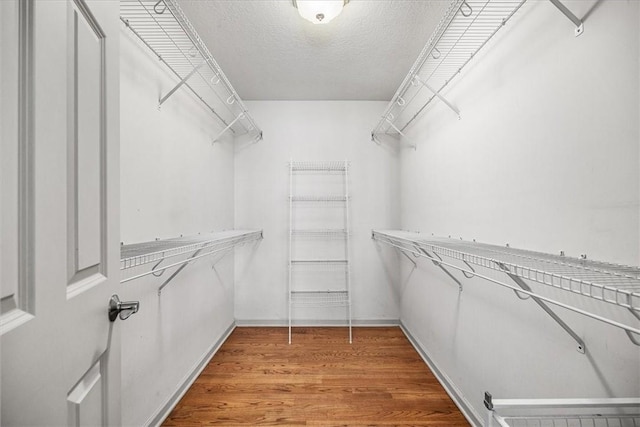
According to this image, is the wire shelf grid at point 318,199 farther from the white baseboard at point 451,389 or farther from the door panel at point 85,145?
the door panel at point 85,145

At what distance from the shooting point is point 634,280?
644mm

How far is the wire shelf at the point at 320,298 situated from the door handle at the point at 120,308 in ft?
7.25

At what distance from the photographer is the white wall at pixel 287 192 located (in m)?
2.82

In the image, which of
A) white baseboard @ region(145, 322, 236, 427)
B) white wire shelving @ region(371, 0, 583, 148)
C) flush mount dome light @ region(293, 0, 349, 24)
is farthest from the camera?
white baseboard @ region(145, 322, 236, 427)

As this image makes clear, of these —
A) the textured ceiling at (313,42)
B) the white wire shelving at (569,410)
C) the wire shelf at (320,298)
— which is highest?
the textured ceiling at (313,42)

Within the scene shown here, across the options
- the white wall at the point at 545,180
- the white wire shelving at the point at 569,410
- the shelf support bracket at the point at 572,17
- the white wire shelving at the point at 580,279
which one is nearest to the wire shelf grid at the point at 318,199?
the white wall at the point at 545,180

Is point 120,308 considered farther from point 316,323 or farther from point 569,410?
point 316,323

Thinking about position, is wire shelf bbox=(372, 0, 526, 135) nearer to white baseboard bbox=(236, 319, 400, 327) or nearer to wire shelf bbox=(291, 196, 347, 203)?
wire shelf bbox=(291, 196, 347, 203)

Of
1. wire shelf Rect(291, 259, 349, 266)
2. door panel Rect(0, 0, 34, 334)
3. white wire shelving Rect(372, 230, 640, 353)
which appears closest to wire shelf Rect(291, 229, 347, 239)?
wire shelf Rect(291, 259, 349, 266)

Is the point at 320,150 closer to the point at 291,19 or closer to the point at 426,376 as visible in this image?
the point at 291,19

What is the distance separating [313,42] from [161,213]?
4.92 feet

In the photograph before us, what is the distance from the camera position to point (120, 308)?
672 mm

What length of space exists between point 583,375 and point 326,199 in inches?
87.8

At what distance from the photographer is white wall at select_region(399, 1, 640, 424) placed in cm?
77
